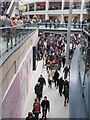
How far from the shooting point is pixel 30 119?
28.8 ft

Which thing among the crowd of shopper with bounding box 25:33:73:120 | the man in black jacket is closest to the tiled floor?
the crowd of shopper with bounding box 25:33:73:120

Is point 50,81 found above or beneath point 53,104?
above

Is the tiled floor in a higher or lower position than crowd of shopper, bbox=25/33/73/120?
lower

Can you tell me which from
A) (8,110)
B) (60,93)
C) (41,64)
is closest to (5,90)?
(8,110)

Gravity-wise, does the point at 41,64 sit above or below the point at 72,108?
below

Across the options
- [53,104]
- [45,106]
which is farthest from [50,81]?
[45,106]

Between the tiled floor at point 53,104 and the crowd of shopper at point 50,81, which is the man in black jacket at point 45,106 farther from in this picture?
the tiled floor at point 53,104

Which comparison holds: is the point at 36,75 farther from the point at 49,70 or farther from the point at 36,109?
the point at 36,109

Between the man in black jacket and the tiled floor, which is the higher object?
the man in black jacket

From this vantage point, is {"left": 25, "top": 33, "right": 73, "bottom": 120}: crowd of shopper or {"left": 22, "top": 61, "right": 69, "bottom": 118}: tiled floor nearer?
{"left": 25, "top": 33, "right": 73, "bottom": 120}: crowd of shopper

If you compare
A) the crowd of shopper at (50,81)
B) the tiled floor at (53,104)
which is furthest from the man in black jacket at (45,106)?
the tiled floor at (53,104)

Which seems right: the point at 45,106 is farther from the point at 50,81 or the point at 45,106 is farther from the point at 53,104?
the point at 50,81

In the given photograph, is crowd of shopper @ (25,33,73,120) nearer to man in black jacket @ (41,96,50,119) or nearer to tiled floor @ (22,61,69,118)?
man in black jacket @ (41,96,50,119)

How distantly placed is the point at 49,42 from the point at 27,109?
58.1ft
